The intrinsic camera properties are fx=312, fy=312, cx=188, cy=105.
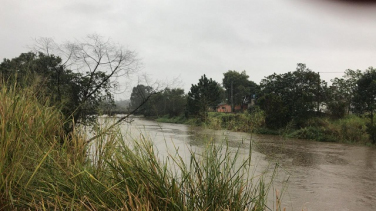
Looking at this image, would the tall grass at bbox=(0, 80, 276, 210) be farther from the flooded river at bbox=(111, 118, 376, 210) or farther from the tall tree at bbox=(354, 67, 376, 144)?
the tall tree at bbox=(354, 67, 376, 144)

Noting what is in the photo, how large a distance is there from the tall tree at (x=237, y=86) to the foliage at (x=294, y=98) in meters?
22.5

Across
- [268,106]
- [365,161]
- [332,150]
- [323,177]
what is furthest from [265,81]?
[323,177]

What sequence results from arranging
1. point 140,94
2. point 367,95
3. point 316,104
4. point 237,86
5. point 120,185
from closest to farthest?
point 120,185
point 140,94
point 367,95
point 316,104
point 237,86

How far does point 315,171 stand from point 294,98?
1223 cm

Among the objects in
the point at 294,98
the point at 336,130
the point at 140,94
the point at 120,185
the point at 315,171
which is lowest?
the point at 315,171

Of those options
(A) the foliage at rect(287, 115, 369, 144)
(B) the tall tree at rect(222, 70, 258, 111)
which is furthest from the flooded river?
(B) the tall tree at rect(222, 70, 258, 111)

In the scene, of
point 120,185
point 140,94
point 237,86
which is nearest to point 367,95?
point 140,94

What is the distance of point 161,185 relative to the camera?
2098mm

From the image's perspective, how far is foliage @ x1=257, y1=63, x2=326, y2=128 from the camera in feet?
65.0

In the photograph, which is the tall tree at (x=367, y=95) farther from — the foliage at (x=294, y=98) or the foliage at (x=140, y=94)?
the foliage at (x=140, y=94)

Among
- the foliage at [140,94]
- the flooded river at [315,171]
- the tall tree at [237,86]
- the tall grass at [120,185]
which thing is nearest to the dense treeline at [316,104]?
the flooded river at [315,171]

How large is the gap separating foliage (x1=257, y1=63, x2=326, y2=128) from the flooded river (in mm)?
6020

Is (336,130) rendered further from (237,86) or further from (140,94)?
(237,86)

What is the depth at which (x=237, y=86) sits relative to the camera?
50094mm
